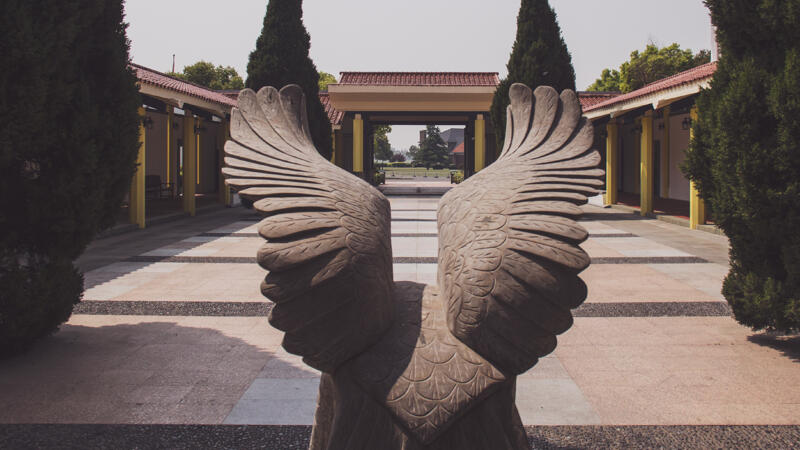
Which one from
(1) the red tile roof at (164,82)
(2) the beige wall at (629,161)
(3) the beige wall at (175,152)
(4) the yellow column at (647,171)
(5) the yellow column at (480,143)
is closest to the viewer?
(1) the red tile roof at (164,82)

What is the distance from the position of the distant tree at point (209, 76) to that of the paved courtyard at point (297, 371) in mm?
40870

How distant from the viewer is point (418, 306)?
198 cm

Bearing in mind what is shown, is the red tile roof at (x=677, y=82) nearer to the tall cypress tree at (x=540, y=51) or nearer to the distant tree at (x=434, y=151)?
the tall cypress tree at (x=540, y=51)

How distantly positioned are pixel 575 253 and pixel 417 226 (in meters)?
11.2

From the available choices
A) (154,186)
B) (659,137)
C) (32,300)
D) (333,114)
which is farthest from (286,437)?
(659,137)

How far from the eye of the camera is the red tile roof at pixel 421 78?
21609 millimetres

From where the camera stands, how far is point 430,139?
71.9 m

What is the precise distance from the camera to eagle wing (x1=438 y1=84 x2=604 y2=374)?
166 cm

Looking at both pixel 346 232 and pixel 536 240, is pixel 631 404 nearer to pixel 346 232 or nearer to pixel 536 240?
pixel 536 240

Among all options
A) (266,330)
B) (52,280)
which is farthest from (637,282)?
(52,280)

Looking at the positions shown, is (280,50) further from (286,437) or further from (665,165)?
(286,437)

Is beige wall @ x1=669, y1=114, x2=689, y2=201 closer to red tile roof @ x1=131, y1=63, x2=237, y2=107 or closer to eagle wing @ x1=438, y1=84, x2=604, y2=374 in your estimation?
red tile roof @ x1=131, y1=63, x2=237, y2=107

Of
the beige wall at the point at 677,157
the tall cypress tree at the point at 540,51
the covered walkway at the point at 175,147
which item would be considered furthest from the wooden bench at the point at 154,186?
the beige wall at the point at 677,157

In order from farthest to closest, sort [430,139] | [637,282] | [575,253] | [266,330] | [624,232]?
[430,139]
[624,232]
[637,282]
[266,330]
[575,253]
